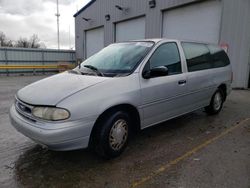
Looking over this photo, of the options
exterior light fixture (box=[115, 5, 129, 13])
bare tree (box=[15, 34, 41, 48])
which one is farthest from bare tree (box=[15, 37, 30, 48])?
exterior light fixture (box=[115, 5, 129, 13])

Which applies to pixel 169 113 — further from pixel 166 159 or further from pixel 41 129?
pixel 41 129

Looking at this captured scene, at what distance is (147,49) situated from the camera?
359 centimetres

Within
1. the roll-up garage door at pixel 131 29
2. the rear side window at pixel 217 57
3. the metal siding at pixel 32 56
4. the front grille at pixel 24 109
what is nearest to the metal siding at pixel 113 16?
the roll-up garage door at pixel 131 29

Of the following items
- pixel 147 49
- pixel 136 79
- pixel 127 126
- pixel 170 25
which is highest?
pixel 170 25

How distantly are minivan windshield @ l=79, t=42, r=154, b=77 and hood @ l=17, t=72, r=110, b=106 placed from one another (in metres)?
0.30

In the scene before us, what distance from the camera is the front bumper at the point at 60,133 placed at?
8.12ft

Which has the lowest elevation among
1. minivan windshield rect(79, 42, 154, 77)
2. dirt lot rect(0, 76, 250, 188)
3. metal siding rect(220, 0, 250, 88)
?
dirt lot rect(0, 76, 250, 188)

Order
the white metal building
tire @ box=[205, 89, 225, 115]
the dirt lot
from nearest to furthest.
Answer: the dirt lot
tire @ box=[205, 89, 225, 115]
the white metal building

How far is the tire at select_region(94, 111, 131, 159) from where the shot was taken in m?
2.84

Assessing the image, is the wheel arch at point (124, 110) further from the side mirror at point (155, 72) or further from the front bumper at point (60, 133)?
the side mirror at point (155, 72)

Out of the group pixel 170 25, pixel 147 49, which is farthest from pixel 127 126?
pixel 170 25

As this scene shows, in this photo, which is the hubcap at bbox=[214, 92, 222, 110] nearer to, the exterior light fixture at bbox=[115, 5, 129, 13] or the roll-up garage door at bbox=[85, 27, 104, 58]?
the exterior light fixture at bbox=[115, 5, 129, 13]

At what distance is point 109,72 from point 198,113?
320 cm

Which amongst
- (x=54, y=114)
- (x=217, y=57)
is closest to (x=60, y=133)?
(x=54, y=114)
